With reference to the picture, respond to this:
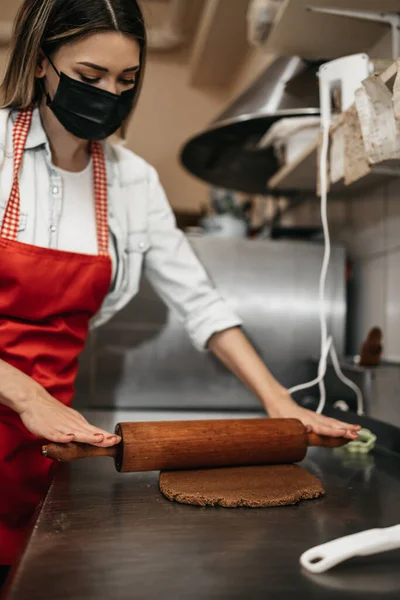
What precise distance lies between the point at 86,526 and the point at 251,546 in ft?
0.60

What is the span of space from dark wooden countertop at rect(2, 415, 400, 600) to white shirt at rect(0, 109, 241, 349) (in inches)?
18.1

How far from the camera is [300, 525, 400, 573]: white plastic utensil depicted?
1.74 feet

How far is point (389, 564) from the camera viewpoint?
0.56m

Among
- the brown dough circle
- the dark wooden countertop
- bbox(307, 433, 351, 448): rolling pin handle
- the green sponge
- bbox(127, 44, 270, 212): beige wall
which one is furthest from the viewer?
bbox(127, 44, 270, 212): beige wall

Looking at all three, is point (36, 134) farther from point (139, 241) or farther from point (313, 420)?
point (313, 420)

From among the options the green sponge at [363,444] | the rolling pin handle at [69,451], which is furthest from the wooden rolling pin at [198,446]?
the green sponge at [363,444]

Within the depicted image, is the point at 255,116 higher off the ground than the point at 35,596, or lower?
higher

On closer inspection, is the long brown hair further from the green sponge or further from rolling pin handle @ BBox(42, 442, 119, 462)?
the green sponge

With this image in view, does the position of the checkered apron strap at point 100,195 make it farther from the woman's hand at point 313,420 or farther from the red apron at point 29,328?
the woman's hand at point 313,420

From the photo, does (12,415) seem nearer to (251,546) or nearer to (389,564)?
(251,546)

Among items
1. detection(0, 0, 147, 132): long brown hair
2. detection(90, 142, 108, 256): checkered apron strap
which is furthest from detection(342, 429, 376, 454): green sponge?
detection(0, 0, 147, 132): long brown hair

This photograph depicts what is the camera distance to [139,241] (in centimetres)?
122

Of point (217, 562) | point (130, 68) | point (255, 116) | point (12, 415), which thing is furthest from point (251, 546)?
point (255, 116)

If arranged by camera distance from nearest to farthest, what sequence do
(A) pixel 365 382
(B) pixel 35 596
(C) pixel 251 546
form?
(B) pixel 35 596
(C) pixel 251 546
(A) pixel 365 382
